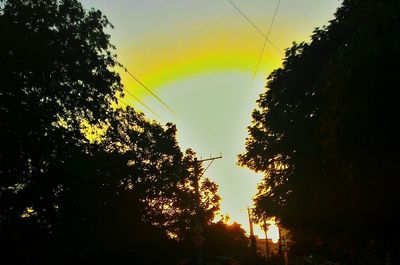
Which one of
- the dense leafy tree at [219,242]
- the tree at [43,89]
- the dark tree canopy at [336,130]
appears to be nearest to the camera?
the dark tree canopy at [336,130]

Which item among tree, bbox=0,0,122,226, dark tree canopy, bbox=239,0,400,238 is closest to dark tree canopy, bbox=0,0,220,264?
tree, bbox=0,0,122,226

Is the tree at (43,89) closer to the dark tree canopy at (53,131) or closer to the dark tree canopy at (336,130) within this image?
the dark tree canopy at (53,131)

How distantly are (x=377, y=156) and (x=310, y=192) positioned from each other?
1058 cm

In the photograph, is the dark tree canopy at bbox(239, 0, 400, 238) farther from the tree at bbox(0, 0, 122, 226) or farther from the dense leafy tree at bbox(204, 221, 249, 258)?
the dense leafy tree at bbox(204, 221, 249, 258)

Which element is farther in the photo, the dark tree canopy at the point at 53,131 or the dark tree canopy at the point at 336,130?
the dark tree canopy at the point at 53,131

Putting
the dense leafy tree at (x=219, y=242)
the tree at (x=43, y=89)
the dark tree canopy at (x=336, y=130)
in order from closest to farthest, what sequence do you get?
the dark tree canopy at (x=336, y=130), the tree at (x=43, y=89), the dense leafy tree at (x=219, y=242)

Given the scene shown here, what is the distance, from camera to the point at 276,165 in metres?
26.4

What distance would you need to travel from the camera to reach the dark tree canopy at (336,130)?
9281 mm

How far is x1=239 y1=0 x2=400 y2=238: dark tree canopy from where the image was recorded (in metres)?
9.28

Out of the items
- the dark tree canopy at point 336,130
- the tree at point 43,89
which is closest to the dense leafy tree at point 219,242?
the dark tree canopy at point 336,130

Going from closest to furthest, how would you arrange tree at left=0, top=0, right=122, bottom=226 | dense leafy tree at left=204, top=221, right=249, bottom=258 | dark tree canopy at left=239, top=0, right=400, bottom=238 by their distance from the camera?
dark tree canopy at left=239, top=0, right=400, bottom=238 → tree at left=0, top=0, right=122, bottom=226 → dense leafy tree at left=204, top=221, right=249, bottom=258

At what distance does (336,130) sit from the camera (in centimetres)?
1088

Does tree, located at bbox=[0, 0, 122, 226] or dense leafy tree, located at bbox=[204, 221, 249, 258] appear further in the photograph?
dense leafy tree, located at bbox=[204, 221, 249, 258]

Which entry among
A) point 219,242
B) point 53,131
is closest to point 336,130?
point 53,131
